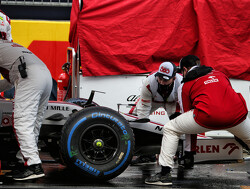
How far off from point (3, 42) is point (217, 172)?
3334 millimetres

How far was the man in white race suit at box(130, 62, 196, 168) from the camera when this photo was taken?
22.1 feet

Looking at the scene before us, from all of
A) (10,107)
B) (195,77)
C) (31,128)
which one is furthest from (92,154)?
(195,77)

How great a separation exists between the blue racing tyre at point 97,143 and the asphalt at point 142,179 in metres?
0.20

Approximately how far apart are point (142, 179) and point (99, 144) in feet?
2.97

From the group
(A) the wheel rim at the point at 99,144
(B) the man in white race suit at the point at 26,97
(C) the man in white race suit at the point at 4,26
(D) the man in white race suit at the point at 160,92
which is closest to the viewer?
(B) the man in white race suit at the point at 26,97

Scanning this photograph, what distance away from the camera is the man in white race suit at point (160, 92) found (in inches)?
266

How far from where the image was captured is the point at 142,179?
568cm

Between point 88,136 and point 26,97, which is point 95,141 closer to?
point 88,136

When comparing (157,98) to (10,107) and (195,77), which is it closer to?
(195,77)

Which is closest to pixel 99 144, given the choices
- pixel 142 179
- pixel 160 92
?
pixel 142 179

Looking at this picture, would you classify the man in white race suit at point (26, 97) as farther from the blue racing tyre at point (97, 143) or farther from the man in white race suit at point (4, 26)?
the blue racing tyre at point (97, 143)

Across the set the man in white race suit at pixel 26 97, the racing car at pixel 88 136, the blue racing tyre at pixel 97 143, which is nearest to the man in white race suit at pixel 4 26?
the man in white race suit at pixel 26 97

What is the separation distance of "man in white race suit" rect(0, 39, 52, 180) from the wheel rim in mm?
518

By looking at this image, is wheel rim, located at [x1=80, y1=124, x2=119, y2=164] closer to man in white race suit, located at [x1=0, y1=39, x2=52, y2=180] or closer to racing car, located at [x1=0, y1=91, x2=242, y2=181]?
racing car, located at [x1=0, y1=91, x2=242, y2=181]
